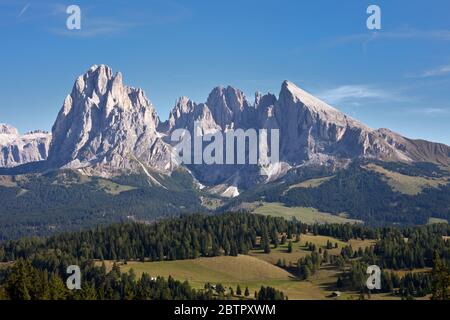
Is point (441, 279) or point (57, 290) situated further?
point (57, 290)

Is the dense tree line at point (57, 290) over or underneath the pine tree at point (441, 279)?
underneath

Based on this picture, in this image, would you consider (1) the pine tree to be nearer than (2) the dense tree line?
Yes

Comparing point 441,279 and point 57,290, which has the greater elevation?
point 441,279

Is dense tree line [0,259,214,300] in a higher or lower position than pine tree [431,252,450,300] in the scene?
lower

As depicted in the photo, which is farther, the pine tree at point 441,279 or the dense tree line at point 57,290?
the dense tree line at point 57,290
